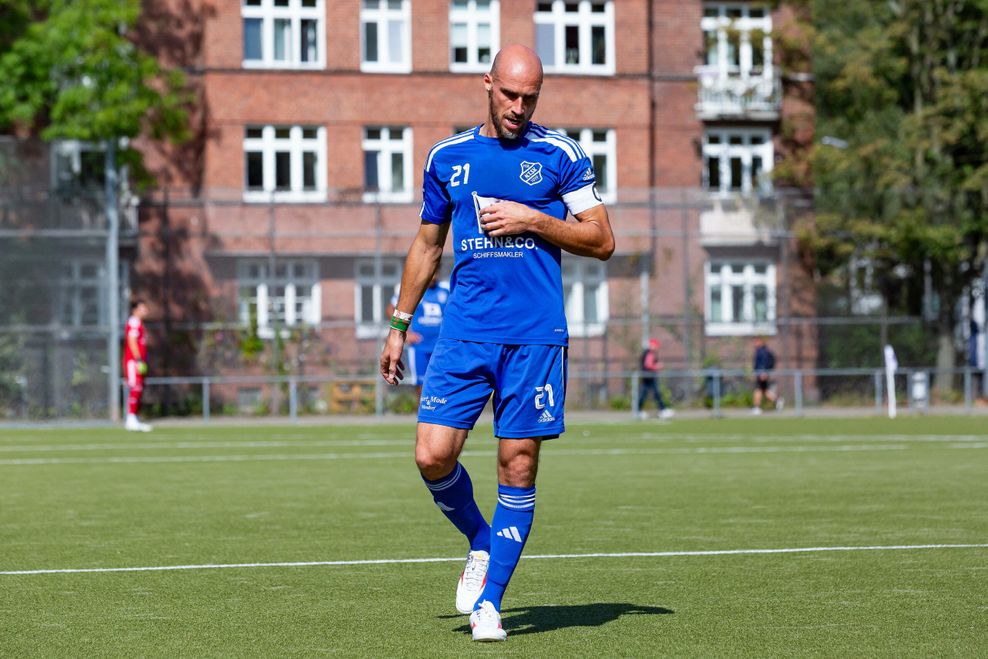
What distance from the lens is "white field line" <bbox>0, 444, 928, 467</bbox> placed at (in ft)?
64.0

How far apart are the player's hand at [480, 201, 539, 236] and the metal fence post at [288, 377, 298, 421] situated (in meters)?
26.1

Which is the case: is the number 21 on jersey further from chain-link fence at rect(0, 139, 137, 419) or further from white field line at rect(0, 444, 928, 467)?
chain-link fence at rect(0, 139, 137, 419)

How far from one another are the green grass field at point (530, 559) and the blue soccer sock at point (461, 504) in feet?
1.14

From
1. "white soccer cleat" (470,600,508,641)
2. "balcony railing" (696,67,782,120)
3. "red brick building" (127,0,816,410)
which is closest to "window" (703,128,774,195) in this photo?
"red brick building" (127,0,816,410)

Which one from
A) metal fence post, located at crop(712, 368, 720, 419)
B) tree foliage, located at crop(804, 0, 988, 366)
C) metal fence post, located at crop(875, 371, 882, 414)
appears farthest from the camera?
tree foliage, located at crop(804, 0, 988, 366)

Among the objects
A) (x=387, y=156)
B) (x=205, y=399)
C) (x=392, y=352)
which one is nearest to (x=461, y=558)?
(x=392, y=352)

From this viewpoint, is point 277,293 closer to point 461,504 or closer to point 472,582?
point 461,504

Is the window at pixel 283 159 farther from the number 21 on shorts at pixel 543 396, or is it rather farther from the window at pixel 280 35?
the number 21 on shorts at pixel 543 396

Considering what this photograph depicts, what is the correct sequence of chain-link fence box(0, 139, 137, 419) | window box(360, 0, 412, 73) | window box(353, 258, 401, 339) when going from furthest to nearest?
window box(360, 0, 412, 73) → window box(353, 258, 401, 339) → chain-link fence box(0, 139, 137, 419)

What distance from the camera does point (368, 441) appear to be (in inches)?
944

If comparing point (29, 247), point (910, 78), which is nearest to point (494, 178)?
point (29, 247)

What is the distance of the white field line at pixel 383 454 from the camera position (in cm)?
1950

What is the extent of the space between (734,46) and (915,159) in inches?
220

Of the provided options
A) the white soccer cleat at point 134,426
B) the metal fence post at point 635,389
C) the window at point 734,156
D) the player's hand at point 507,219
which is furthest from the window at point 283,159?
the player's hand at point 507,219
